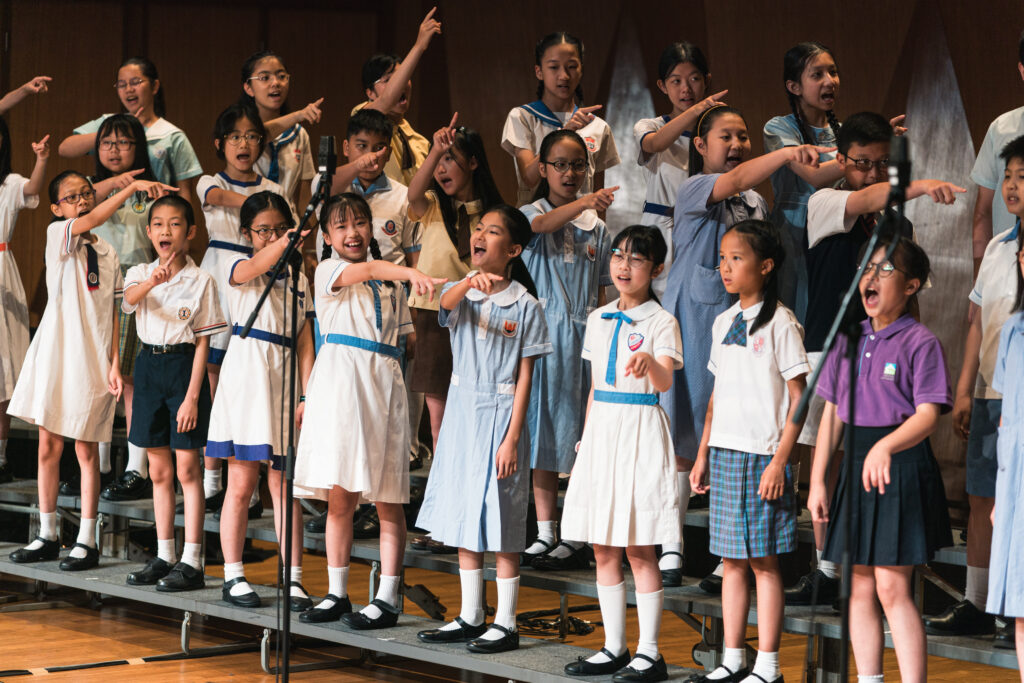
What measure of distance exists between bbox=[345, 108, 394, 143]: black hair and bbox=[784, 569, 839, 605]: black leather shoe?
2185 mm

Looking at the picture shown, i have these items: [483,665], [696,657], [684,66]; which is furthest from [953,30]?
[483,665]

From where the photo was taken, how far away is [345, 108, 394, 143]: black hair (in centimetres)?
476

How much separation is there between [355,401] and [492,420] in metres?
0.46

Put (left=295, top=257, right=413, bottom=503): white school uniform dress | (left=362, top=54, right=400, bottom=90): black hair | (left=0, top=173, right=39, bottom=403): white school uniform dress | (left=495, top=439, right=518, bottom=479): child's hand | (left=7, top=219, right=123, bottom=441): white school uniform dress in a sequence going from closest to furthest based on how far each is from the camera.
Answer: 1. (left=495, top=439, right=518, bottom=479): child's hand
2. (left=295, top=257, right=413, bottom=503): white school uniform dress
3. (left=7, top=219, right=123, bottom=441): white school uniform dress
4. (left=362, top=54, right=400, bottom=90): black hair
5. (left=0, top=173, right=39, bottom=403): white school uniform dress

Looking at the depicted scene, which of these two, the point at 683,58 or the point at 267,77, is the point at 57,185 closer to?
the point at 267,77

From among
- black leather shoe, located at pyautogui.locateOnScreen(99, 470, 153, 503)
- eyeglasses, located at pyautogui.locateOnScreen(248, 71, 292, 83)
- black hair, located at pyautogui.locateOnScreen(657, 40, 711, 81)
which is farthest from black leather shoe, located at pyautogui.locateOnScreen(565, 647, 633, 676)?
eyeglasses, located at pyautogui.locateOnScreen(248, 71, 292, 83)

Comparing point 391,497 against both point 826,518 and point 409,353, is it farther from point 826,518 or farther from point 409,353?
point 826,518

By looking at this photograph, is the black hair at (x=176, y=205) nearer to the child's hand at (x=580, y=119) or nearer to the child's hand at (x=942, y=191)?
the child's hand at (x=580, y=119)

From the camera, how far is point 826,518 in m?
3.20

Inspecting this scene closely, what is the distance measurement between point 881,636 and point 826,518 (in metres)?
0.33

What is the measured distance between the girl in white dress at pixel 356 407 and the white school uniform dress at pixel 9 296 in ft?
6.53

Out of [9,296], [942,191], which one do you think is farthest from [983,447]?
[9,296]

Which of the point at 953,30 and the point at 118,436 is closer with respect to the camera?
the point at 953,30

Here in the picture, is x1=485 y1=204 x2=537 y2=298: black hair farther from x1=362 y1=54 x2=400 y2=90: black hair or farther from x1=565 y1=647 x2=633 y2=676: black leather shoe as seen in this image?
x1=362 y1=54 x2=400 y2=90: black hair
